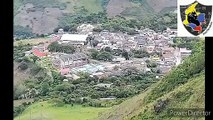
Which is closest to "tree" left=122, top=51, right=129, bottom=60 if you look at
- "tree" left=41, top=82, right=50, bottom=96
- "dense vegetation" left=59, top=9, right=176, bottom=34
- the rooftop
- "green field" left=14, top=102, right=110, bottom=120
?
"dense vegetation" left=59, top=9, right=176, bottom=34

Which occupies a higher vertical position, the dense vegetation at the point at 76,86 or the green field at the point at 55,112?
the dense vegetation at the point at 76,86

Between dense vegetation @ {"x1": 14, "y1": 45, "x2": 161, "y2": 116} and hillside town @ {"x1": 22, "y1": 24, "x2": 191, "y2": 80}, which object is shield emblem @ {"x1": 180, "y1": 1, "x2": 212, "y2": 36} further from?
dense vegetation @ {"x1": 14, "y1": 45, "x2": 161, "y2": 116}

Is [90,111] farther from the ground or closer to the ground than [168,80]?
closer to the ground

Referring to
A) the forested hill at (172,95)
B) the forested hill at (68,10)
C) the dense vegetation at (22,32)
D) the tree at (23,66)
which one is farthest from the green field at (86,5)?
the forested hill at (172,95)

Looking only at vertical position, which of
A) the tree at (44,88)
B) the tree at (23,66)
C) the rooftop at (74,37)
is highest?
the rooftop at (74,37)

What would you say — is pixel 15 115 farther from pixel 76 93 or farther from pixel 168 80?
pixel 168 80

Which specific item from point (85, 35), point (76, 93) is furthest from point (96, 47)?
point (76, 93)

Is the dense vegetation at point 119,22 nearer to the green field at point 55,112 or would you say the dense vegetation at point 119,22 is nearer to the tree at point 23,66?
the tree at point 23,66

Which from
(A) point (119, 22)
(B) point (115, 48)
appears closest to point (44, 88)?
(B) point (115, 48)
